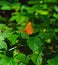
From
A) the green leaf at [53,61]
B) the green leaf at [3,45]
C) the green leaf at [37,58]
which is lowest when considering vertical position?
the green leaf at [53,61]

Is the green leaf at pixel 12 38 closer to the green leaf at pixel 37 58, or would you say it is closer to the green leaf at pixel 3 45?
the green leaf at pixel 3 45

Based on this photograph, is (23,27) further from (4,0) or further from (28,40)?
(4,0)

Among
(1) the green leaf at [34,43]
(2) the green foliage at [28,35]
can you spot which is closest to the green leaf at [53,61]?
(2) the green foliage at [28,35]

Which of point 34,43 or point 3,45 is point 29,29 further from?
point 3,45

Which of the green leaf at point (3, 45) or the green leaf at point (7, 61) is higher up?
the green leaf at point (3, 45)

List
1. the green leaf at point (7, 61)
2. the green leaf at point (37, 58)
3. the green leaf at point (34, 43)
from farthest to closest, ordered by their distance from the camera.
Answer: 1. the green leaf at point (34, 43)
2. the green leaf at point (37, 58)
3. the green leaf at point (7, 61)

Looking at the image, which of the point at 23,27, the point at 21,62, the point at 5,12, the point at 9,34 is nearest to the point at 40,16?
the point at 23,27

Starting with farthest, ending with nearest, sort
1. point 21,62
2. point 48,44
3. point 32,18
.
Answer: point 32,18, point 48,44, point 21,62
